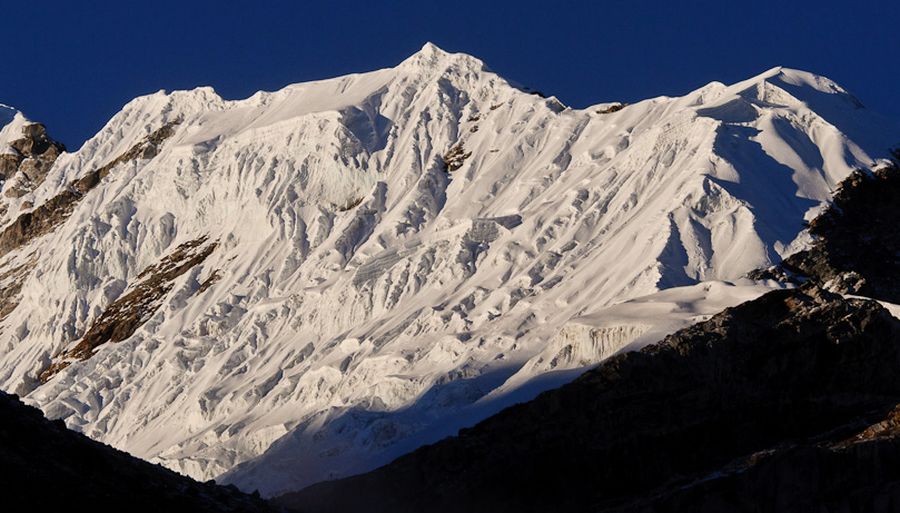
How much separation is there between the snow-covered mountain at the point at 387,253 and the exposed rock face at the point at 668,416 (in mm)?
9812

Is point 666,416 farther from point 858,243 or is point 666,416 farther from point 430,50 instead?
point 430,50

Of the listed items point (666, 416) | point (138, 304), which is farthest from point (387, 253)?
point (666, 416)

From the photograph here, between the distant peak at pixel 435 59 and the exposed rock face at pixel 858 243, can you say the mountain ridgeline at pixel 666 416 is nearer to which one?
the exposed rock face at pixel 858 243

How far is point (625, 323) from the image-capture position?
10750 cm

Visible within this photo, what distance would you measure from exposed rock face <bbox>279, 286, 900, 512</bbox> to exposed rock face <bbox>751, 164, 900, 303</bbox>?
1982cm

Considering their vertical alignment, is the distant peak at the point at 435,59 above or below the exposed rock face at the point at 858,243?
above

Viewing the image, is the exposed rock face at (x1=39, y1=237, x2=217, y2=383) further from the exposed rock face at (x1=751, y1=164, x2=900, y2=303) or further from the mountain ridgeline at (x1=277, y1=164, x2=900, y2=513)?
the mountain ridgeline at (x1=277, y1=164, x2=900, y2=513)

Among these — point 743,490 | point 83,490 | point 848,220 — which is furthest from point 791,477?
point 848,220

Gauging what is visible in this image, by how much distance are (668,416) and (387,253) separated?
2464 inches

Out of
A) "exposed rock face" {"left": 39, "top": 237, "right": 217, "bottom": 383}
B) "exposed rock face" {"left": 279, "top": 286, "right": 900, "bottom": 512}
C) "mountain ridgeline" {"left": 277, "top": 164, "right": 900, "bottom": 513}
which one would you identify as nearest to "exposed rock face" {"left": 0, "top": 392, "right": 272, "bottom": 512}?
"mountain ridgeline" {"left": 277, "top": 164, "right": 900, "bottom": 513}

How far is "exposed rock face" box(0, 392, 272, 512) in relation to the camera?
6312cm

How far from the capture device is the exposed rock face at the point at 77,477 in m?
63.1

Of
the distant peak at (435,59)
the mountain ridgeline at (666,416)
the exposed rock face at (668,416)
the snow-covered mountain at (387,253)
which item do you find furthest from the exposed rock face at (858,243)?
the distant peak at (435,59)

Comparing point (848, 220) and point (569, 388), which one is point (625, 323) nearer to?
point (569, 388)
